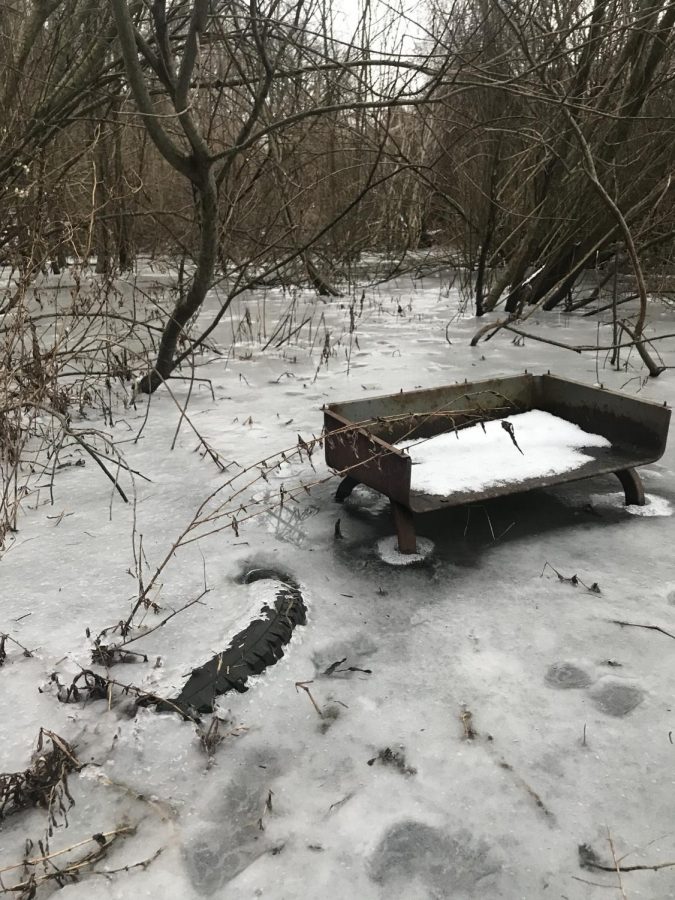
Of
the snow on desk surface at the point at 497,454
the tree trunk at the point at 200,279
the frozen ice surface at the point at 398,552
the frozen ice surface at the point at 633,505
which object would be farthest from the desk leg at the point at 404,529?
the tree trunk at the point at 200,279

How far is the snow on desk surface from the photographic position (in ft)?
9.17

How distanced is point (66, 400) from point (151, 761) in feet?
8.68

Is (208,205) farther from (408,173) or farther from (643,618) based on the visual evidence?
(408,173)

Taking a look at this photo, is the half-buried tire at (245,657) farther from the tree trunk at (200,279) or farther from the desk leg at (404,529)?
the tree trunk at (200,279)

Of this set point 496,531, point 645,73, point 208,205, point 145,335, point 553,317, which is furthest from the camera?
point 553,317

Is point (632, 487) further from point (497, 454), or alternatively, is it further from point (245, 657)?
point (245, 657)

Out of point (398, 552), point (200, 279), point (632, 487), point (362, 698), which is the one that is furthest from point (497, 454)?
point (200, 279)

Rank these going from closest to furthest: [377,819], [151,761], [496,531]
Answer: [377,819]
[151,761]
[496,531]

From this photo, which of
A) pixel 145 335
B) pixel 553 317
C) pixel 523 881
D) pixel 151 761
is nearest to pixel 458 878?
pixel 523 881

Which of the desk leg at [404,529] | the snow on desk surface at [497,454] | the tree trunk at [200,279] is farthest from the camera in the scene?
the tree trunk at [200,279]

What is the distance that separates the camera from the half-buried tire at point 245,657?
1.89m

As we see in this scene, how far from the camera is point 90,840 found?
150 cm

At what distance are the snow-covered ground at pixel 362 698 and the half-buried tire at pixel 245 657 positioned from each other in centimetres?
4

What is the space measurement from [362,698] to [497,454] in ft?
4.66
